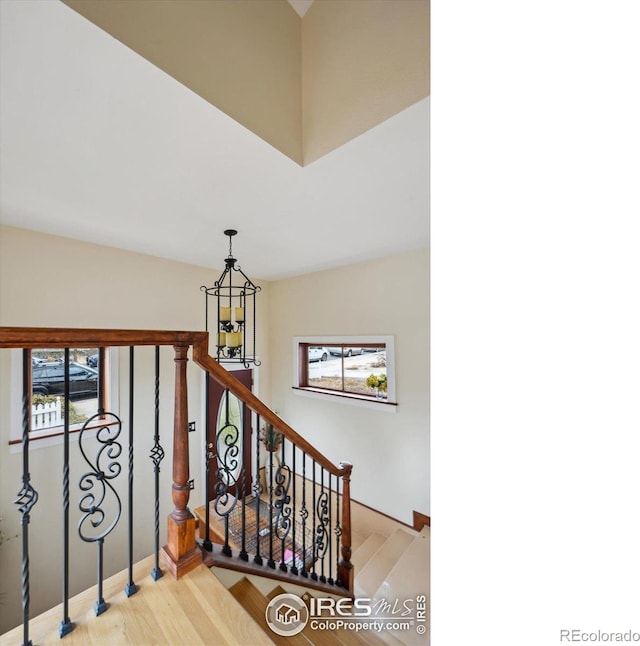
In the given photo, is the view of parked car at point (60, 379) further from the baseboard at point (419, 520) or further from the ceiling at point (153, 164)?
the baseboard at point (419, 520)

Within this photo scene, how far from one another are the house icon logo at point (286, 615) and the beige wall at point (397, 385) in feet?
6.75

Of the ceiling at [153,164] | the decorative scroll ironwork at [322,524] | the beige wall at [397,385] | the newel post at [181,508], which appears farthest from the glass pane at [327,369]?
the newel post at [181,508]

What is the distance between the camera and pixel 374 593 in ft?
8.18

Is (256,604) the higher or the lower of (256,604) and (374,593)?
the higher

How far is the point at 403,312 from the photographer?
11.2 feet

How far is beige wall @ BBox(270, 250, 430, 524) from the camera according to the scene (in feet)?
10.7

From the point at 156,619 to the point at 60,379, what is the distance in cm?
268

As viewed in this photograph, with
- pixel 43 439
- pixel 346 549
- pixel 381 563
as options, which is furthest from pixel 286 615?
pixel 43 439

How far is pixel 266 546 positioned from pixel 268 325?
115 inches

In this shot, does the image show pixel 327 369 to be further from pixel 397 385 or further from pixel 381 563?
pixel 381 563

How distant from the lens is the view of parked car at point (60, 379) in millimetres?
2676

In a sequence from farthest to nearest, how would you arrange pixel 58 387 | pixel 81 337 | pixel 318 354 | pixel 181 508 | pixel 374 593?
pixel 318 354 < pixel 58 387 < pixel 374 593 < pixel 181 508 < pixel 81 337
